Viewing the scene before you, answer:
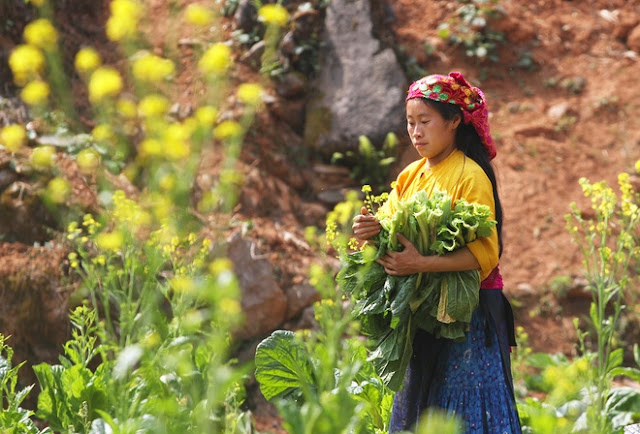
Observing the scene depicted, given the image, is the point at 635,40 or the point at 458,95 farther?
the point at 635,40

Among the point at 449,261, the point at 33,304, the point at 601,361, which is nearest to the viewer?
the point at 449,261

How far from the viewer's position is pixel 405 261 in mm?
2289

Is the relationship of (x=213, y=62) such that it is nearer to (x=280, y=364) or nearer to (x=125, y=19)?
(x=125, y=19)

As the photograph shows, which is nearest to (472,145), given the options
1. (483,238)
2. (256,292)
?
(483,238)

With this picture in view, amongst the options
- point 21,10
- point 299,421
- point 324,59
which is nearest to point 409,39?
point 324,59

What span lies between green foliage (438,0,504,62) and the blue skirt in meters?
4.69

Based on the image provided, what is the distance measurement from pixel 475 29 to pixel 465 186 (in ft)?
16.0

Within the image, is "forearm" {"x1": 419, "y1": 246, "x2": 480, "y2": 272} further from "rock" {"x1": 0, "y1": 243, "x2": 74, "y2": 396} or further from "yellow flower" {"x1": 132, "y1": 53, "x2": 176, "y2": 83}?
"rock" {"x1": 0, "y1": 243, "x2": 74, "y2": 396}

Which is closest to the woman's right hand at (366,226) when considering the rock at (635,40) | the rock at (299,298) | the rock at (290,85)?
the rock at (299,298)

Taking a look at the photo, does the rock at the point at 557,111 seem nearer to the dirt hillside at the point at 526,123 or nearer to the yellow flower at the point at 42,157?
the dirt hillside at the point at 526,123

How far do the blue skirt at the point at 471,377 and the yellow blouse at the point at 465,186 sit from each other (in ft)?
0.58

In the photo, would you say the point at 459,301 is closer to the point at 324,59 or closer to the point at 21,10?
the point at 324,59

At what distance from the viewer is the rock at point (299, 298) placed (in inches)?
193

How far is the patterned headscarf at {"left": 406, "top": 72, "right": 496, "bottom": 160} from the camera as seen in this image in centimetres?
240
